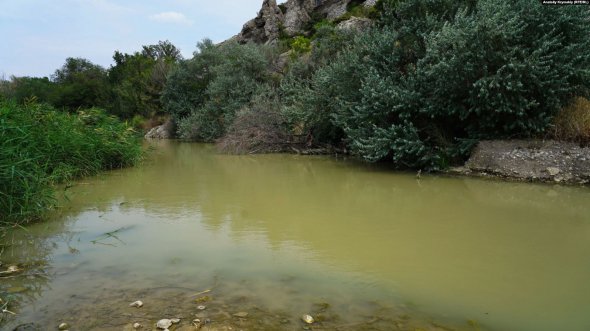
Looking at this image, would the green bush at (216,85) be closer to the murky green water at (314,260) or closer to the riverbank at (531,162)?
the riverbank at (531,162)

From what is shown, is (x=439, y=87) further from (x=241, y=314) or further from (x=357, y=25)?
(x=357, y=25)

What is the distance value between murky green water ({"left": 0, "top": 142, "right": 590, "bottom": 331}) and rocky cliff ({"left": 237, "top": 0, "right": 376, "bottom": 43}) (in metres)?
33.8

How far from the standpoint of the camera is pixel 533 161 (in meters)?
9.34

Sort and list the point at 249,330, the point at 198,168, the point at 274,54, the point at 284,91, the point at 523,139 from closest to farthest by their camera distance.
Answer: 1. the point at 249,330
2. the point at 523,139
3. the point at 198,168
4. the point at 284,91
5. the point at 274,54

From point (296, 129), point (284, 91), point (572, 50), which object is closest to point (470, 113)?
point (572, 50)

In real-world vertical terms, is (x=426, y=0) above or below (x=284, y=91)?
above

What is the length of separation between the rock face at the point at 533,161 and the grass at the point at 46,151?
8.67m

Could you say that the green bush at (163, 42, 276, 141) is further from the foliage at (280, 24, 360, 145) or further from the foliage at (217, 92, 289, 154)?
the foliage at (217, 92, 289, 154)

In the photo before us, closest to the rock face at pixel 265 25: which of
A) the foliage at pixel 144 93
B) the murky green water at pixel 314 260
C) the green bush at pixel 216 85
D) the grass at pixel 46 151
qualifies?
the foliage at pixel 144 93

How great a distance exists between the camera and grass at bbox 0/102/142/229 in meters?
5.68

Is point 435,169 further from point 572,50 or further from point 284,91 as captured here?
point 284,91

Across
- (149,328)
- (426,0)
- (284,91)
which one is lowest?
(149,328)

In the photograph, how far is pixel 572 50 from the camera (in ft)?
30.3

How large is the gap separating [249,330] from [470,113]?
9.15 metres
